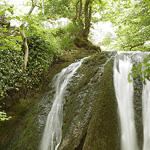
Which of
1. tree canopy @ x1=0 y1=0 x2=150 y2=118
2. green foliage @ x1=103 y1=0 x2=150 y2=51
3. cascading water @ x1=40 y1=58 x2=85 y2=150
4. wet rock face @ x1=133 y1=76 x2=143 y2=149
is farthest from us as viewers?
green foliage @ x1=103 y1=0 x2=150 y2=51

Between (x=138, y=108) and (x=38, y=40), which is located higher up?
(x=38, y=40)

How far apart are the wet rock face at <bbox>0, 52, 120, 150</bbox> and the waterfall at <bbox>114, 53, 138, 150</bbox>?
133mm

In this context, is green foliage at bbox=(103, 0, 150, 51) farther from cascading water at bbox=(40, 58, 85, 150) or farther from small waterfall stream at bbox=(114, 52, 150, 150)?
cascading water at bbox=(40, 58, 85, 150)

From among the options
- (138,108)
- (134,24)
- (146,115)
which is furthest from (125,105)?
(134,24)

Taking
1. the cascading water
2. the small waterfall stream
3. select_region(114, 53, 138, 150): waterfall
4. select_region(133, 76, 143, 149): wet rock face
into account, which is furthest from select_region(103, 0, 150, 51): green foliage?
the cascading water

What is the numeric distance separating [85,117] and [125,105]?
80cm

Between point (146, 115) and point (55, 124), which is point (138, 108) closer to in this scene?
point (146, 115)

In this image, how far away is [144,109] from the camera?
2605mm

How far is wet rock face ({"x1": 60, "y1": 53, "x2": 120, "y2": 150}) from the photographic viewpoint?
7.48 feet

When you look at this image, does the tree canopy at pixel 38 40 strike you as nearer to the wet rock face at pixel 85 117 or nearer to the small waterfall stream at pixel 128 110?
the small waterfall stream at pixel 128 110

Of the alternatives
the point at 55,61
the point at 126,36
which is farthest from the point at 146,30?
the point at 55,61

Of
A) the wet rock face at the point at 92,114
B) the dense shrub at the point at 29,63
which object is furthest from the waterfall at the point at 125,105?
the dense shrub at the point at 29,63

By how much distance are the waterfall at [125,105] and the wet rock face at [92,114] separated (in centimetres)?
13

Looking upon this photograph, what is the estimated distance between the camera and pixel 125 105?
271cm
